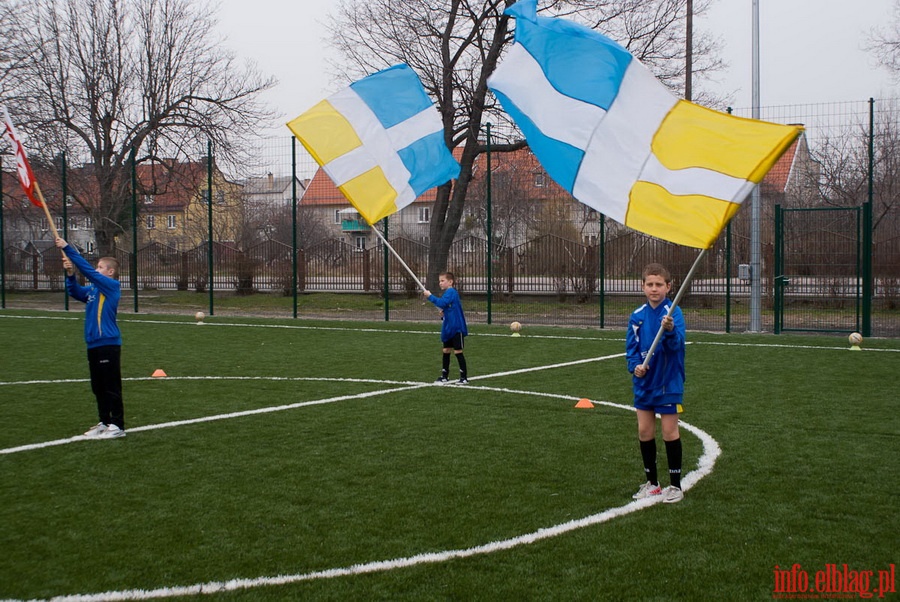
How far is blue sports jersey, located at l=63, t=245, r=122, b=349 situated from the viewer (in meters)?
8.43

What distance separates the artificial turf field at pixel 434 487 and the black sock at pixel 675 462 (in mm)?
186

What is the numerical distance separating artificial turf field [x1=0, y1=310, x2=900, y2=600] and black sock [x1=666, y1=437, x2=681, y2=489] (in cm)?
19

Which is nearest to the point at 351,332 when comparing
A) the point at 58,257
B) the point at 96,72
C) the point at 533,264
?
the point at 533,264

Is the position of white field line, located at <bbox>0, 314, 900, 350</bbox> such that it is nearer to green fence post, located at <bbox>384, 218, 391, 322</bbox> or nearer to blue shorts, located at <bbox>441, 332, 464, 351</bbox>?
green fence post, located at <bbox>384, 218, 391, 322</bbox>

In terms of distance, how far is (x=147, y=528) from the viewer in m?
5.58

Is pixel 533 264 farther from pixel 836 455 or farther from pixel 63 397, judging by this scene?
pixel 836 455

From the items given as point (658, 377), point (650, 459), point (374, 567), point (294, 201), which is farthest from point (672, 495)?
point (294, 201)

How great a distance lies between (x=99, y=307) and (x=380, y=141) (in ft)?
11.4

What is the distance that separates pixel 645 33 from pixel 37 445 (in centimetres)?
2421

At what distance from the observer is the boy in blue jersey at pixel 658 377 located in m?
6.10

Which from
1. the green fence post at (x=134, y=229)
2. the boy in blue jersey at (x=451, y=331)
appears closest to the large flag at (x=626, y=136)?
the boy in blue jersey at (x=451, y=331)

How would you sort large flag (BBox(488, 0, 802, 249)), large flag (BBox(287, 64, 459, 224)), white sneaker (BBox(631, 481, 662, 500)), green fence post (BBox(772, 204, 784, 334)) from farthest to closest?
green fence post (BBox(772, 204, 784, 334)) < large flag (BBox(287, 64, 459, 224)) < white sneaker (BBox(631, 481, 662, 500)) < large flag (BBox(488, 0, 802, 249))

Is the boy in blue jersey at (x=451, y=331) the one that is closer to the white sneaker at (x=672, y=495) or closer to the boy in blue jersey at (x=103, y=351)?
the boy in blue jersey at (x=103, y=351)

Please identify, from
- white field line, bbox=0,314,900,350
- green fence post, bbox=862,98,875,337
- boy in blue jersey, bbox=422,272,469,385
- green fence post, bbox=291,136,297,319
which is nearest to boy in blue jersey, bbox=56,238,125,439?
boy in blue jersey, bbox=422,272,469,385
